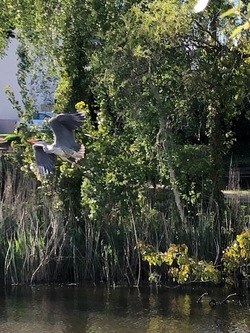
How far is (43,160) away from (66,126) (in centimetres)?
61

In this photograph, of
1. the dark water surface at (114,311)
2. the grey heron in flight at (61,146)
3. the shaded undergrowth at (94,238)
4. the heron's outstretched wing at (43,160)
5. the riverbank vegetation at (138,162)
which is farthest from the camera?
the heron's outstretched wing at (43,160)

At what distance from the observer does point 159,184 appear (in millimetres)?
8672

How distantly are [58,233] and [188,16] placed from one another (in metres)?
3.59

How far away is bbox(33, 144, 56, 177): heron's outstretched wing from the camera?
8.48 meters

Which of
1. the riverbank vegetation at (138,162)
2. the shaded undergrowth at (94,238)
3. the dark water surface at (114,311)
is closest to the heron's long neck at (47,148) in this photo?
the riverbank vegetation at (138,162)

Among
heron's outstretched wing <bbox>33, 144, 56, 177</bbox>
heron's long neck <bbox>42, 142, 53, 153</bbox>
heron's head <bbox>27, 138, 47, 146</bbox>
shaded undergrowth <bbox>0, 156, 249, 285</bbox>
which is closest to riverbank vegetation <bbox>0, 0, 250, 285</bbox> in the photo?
shaded undergrowth <bbox>0, 156, 249, 285</bbox>

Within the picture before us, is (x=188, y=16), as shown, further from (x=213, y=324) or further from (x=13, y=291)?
(x=13, y=291)

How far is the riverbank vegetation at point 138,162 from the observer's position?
7492mm

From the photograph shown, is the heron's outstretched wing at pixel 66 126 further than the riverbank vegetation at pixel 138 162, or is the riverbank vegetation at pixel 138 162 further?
the heron's outstretched wing at pixel 66 126

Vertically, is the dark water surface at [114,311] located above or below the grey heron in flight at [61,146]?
below

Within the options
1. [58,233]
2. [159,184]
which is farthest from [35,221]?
[159,184]

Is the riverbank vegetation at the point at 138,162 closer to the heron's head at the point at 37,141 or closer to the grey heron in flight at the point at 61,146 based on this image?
the heron's head at the point at 37,141

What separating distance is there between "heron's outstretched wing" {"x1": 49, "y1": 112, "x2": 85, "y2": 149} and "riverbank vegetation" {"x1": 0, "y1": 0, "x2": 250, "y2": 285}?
538 mm

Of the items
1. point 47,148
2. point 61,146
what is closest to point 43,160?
point 47,148
